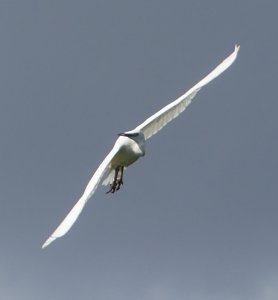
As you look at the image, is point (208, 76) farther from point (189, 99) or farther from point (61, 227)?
point (61, 227)

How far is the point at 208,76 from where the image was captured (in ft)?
170

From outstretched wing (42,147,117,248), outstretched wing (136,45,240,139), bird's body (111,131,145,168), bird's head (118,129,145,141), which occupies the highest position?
outstretched wing (136,45,240,139)

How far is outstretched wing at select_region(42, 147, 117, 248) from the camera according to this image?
123ft

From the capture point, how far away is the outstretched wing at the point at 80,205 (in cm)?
3734

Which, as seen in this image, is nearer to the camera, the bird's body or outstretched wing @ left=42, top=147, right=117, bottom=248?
outstretched wing @ left=42, top=147, right=117, bottom=248

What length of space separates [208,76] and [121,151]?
303 inches

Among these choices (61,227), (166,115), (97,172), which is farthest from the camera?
(166,115)

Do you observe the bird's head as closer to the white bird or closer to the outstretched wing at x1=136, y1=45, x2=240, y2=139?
the white bird

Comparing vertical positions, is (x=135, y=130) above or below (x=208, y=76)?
below

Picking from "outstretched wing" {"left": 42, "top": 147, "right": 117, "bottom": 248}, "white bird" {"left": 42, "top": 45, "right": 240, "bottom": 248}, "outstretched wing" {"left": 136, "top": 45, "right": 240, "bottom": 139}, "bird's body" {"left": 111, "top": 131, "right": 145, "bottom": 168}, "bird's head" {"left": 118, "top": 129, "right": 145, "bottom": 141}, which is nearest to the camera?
"outstretched wing" {"left": 42, "top": 147, "right": 117, "bottom": 248}

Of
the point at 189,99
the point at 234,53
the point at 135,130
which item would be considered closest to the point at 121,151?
the point at 135,130

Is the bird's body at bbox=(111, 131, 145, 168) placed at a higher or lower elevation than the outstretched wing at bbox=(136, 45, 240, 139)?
lower

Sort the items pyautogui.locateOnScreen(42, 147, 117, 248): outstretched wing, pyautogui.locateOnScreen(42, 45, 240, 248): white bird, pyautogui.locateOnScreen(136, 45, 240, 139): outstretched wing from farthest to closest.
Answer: pyautogui.locateOnScreen(136, 45, 240, 139): outstretched wing
pyautogui.locateOnScreen(42, 45, 240, 248): white bird
pyautogui.locateOnScreen(42, 147, 117, 248): outstretched wing

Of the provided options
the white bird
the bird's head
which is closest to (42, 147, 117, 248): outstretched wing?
the white bird
